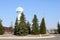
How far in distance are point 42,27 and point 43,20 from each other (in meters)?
2.14

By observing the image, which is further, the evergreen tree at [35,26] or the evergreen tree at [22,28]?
the evergreen tree at [35,26]

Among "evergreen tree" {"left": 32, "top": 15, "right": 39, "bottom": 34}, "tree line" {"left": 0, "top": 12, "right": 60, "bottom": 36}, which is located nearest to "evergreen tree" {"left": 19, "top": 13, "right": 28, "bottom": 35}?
→ "tree line" {"left": 0, "top": 12, "right": 60, "bottom": 36}

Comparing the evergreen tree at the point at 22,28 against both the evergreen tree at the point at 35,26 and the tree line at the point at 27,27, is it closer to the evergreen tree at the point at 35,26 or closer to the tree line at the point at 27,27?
the tree line at the point at 27,27

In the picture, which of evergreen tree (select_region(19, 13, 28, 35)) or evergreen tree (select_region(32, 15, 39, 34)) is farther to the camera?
evergreen tree (select_region(32, 15, 39, 34))

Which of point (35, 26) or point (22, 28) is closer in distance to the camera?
point (22, 28)

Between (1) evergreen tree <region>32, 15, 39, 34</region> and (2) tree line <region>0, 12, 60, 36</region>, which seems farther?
(1) evergreen tree <region>32, 15, 39, 34</region>

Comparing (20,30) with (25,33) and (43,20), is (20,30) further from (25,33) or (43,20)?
(43,20)

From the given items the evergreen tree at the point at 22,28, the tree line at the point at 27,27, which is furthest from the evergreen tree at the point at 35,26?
the evergreen tree at the point at 22,28

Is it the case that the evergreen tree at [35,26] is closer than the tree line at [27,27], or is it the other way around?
the tree line at [27,27]

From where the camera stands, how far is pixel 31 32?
4944cm

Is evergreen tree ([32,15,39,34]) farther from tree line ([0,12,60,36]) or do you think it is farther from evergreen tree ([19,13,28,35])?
evergreen tree ([19,13,28,35])

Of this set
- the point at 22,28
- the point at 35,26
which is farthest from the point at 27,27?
the point at 22,28

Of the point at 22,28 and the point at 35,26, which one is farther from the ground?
the point at 35,26

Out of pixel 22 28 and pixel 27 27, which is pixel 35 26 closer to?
pixel 27 27
